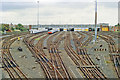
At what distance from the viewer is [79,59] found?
1806cm

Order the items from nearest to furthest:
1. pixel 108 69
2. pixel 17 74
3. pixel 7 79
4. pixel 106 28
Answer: pixel 7 79 → pixel 17 74 → pixel 108 69 → pixel 106 28

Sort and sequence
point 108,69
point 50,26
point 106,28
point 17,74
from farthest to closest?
point 50,26, point 106,28, point 108,69, point 17,74

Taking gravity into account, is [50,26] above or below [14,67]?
above

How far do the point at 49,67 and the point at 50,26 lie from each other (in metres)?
74.9

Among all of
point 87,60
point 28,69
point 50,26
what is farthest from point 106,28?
point 28,69

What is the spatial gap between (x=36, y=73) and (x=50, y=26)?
76.0 metres

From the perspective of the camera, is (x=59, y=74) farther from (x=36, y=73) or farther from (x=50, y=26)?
(x=50, y=26)

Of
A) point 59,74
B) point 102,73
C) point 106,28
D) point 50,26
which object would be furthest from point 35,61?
point 50,26

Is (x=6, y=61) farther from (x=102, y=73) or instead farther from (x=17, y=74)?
(x=102, y=73)

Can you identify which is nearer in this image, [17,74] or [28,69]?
[17,74]

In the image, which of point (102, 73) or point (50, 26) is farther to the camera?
point (50, 26)

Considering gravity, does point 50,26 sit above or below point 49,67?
above

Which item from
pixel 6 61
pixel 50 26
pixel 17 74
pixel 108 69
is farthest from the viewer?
pixel 50 26

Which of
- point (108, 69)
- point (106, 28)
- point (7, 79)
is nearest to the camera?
point (7, 79)
